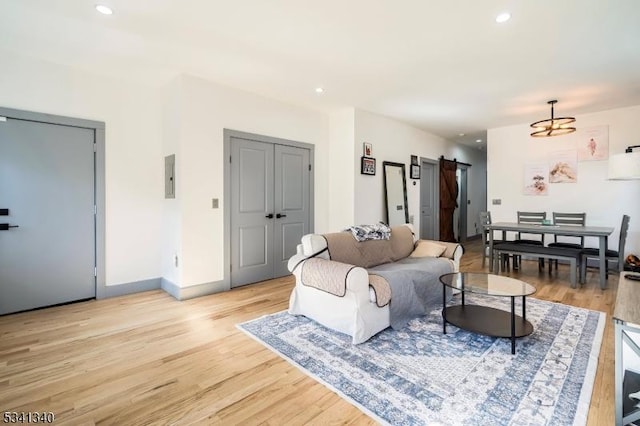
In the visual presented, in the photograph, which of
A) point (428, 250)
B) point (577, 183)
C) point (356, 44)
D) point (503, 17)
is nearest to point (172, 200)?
point (356, 44)

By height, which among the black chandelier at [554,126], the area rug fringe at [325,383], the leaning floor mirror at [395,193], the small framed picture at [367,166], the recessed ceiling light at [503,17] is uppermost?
the recessed ceiling light at [503,17]

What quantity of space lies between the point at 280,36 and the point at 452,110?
11.1ft

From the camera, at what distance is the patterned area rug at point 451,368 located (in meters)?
1.71

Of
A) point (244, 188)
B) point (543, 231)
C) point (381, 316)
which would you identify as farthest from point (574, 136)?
point (244, 188)

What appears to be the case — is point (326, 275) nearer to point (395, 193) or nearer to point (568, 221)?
point (395, 193)

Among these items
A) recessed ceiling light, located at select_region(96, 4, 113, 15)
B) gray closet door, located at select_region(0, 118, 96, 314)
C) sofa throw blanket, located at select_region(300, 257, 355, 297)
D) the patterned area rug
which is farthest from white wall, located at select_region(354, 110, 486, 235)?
gray closet door, located at select_region(0, 118, 96, 314)

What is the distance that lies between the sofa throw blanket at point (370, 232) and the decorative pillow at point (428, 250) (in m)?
0.46

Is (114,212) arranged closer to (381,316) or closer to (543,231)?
(381,316)

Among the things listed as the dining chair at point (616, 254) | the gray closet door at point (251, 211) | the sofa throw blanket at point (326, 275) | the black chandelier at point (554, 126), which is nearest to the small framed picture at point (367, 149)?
the gray closet door at point (251, 211)

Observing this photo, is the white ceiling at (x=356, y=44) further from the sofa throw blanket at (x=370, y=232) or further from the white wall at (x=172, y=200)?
the sofa throw blanket at (x=370, y=232)

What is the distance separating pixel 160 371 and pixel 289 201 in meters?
2.93

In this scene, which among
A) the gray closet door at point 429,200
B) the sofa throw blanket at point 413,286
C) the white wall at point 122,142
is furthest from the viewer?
the gray closet door at point 429,200

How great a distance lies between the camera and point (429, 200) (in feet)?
22.1

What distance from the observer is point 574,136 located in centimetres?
542
